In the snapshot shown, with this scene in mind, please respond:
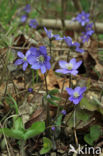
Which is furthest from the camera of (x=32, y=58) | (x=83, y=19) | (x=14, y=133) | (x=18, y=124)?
(x=83, y=19)

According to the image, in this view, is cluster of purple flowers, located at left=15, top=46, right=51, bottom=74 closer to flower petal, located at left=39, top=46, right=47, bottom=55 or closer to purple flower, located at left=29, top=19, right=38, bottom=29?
flower petal, located at left=39, top=46, right=47, bottom=55

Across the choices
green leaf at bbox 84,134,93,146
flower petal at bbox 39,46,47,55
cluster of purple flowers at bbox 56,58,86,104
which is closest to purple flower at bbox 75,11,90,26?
cluster of purple flowers at bbox 56,58,86,104

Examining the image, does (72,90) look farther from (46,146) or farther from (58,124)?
(46,146)

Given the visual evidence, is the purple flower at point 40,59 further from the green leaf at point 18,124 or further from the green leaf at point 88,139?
the green leaf at point 88,139

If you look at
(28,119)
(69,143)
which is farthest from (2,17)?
(69,143)

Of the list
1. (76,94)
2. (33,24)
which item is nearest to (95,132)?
(76,94)

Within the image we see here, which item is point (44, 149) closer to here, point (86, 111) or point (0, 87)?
point (86, 111)

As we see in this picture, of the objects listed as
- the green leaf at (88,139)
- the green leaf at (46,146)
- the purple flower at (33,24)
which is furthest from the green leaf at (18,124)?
the purple flower at (33,24)

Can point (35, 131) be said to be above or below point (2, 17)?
below
